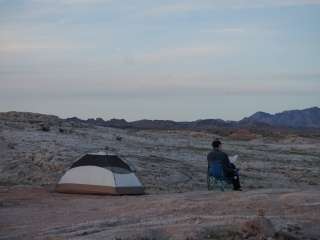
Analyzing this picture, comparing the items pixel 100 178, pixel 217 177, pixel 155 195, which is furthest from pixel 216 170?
pixel 100 178

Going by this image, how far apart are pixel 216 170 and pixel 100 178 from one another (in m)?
3.50

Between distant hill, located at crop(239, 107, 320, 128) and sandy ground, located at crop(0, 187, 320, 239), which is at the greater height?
distant hill, located at crop(239, 107, 320, 128)

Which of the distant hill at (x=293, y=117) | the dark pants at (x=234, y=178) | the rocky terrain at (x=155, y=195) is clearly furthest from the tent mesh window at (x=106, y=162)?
the distant hill at (x=293, y=117)

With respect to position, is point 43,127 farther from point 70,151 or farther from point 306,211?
point 306,211

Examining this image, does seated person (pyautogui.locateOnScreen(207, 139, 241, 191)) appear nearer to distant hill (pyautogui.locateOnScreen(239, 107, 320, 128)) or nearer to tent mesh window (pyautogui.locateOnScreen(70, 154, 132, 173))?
tent mesh window (pyautogui.locateOnScreen(70, 154, 132, 173))

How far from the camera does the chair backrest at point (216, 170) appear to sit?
1930 cm

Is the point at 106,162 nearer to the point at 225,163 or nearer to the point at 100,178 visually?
the point at 100,178

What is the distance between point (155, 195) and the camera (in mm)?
20031

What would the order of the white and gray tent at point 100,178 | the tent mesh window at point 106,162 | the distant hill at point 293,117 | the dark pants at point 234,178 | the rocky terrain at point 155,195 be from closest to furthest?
the rocky terrain at point 155,195, the dark pants at point 234,178, the white and gray tent at point 100,178, the tent mesh window at point 106,162, the distant hill at point 293,117

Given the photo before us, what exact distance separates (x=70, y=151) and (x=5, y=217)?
1327 cm

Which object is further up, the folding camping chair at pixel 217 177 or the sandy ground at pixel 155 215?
the folding camping chair at pixel 217 177

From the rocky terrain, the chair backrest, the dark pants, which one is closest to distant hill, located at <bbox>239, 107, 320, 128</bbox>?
the rocky terrain

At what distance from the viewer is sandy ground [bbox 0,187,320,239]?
1140 cm

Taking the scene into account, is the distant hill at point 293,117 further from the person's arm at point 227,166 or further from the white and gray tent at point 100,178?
the person's arm at point 227,166
